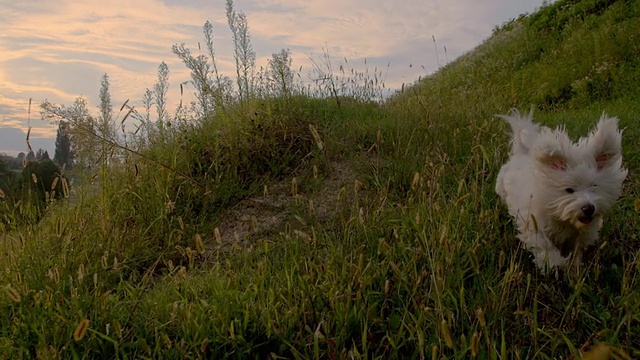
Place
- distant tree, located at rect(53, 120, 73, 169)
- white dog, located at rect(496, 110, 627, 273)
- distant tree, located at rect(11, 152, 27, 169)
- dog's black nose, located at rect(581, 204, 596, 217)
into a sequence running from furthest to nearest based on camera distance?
distant tree, located at rect(53, 120, 73, 169) < distant tree, located at rect(11, 152, 27, 169) < white dog, located at rect(496, 110, 627, 273) < dog's black nose, located at rect(581, 204, 596, 217)

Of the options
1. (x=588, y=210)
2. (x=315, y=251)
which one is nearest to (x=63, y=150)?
(x=315, y=251)

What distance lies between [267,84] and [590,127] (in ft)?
12.9

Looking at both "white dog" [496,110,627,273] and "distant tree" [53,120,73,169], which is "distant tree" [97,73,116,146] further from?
"white dog" [496,110,627,273]

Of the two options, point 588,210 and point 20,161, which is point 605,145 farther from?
point 20,161

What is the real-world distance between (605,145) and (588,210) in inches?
19.1

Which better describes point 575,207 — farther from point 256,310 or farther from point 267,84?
point 267,84

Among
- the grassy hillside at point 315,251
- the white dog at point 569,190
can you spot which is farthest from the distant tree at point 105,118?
the white dog at point 569,190

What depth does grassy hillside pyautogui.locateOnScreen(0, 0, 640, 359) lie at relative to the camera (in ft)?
8.68

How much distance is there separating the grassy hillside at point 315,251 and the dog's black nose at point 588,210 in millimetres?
276

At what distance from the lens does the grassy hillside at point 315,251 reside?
265 centimetres

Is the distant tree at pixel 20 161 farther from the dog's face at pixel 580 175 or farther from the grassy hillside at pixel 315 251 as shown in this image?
the dog's face at pixel 580 175

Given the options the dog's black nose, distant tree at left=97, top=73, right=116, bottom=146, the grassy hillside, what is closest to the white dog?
the dog's black nose

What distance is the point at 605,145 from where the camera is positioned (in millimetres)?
3402

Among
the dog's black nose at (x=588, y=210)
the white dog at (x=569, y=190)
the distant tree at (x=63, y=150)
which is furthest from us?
the distant tree at (x=63, y=150)
